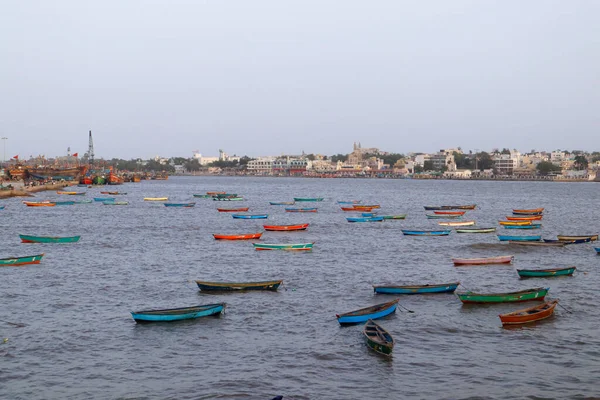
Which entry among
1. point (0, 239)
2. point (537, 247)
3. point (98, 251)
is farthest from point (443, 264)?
point (0, 239)

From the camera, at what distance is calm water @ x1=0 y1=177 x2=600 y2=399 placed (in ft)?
63.9

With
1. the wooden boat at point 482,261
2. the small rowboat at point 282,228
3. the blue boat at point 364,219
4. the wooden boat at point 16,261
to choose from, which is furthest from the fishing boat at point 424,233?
the wooden boat at point 16,261

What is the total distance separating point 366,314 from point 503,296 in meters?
7.23

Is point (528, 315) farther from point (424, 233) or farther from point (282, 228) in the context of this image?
point (282, 228)

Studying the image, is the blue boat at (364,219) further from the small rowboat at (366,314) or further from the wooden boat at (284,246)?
the small rowboat at (366,314)

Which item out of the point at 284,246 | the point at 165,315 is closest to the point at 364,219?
the point at 284,246

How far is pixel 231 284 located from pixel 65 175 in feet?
474

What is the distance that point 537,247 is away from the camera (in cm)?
4934

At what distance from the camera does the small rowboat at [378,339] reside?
2169 cm

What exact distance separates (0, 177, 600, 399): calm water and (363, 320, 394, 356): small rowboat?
28 centimetres

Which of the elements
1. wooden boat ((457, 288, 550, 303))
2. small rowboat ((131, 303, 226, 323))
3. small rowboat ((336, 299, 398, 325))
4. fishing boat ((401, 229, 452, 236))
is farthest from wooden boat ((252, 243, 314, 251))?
small rowboat ((131, 303, 226, 323))

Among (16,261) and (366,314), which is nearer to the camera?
(366,314)

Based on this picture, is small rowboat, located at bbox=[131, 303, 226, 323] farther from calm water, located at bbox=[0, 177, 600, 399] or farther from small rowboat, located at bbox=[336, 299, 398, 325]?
small rowboat, located at bbox=[336, 299, 398, 325]

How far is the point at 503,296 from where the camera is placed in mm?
28922
